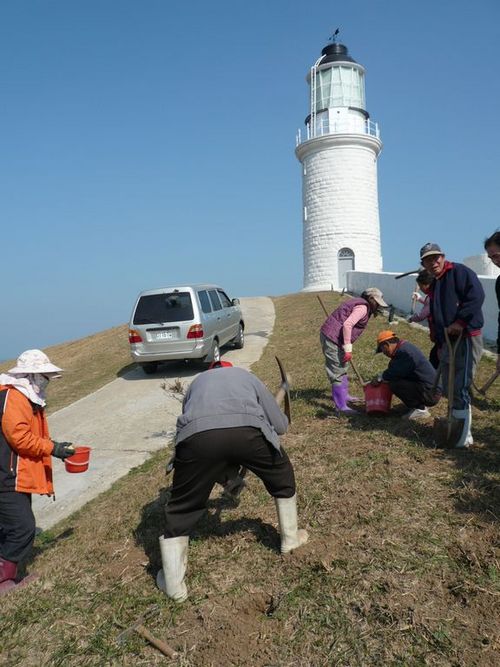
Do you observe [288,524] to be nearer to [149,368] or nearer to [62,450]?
[62,450]

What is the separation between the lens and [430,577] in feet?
10.4

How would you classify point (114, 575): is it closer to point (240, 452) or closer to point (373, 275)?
point (240, 452)

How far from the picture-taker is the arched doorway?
29594 mm

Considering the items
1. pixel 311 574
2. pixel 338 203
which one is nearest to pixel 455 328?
pixel 311 574

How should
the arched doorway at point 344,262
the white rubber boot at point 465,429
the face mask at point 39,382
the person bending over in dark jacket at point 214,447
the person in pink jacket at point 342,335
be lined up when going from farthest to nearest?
the arched doorway at point 344,262, the person in pink jacket at point 342,335, the white rubber boot at point 465,429, the face mask at point 39,382, the person bending over in dark jacket at point 214,447

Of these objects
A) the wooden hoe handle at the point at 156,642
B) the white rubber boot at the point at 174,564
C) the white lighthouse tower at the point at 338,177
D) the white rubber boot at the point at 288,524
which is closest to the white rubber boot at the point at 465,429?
the white rubber boot at the point at 288,524

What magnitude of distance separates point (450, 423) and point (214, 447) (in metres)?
2.80

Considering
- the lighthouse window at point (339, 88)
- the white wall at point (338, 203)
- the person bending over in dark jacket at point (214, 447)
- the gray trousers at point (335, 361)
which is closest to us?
the person bending over in dark jacket at point (214, 447)

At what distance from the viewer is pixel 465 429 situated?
4.89 meters

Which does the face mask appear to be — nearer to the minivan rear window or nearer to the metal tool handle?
the metal tool handle

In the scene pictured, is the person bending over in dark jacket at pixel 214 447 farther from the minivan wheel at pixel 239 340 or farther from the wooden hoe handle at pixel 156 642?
the minivan wheel at pixel 239 340

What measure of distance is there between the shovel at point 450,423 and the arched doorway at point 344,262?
25.1 meters

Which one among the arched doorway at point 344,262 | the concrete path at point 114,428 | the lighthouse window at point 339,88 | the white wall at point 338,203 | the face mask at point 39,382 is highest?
the lighthouse window at point 339,88

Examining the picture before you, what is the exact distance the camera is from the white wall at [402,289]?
34.3 ft
